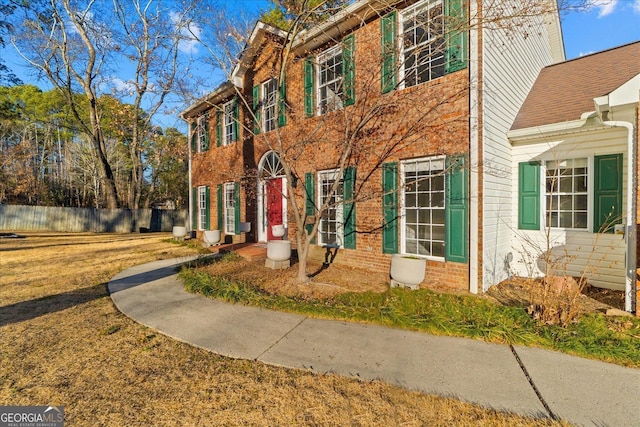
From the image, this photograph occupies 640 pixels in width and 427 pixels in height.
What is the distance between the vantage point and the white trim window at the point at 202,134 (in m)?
13.0

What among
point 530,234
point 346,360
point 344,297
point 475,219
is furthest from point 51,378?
point 530,234

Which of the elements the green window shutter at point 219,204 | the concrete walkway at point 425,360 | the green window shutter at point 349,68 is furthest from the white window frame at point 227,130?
the concrete walkway at point 425,360

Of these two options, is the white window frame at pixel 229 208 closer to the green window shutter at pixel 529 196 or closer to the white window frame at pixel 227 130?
the white window frame at pixel 227 130

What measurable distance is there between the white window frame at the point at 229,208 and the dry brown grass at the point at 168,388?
7.46 metres

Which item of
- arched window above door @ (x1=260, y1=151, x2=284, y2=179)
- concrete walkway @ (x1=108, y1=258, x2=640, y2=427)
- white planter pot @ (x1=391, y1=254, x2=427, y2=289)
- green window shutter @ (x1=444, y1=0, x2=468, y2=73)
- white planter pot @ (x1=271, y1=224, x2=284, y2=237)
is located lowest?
concrete walkway @ (x1=108, y1=258, x2=640, y2=427)

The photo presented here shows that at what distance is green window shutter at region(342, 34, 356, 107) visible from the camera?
270 inches

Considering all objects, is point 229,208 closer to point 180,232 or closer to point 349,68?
point 180,232

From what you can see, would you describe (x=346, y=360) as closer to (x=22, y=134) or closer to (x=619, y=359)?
(x=619, y=359)

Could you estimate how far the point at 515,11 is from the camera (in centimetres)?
550

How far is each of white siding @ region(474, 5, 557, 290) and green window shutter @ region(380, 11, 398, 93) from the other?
68.0 inches

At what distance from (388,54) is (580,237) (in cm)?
550

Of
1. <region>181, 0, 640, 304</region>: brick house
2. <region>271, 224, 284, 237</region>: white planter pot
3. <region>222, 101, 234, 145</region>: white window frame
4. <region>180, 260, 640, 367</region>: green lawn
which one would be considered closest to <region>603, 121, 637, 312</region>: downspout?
<region>180, 260, 640, 367</region>: green lawn

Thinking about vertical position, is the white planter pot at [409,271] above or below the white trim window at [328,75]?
below

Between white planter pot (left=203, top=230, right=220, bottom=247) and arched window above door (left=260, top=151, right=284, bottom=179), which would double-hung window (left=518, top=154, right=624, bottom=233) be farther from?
white planter pot (left=203, top=230, right=220, bottom=247)
